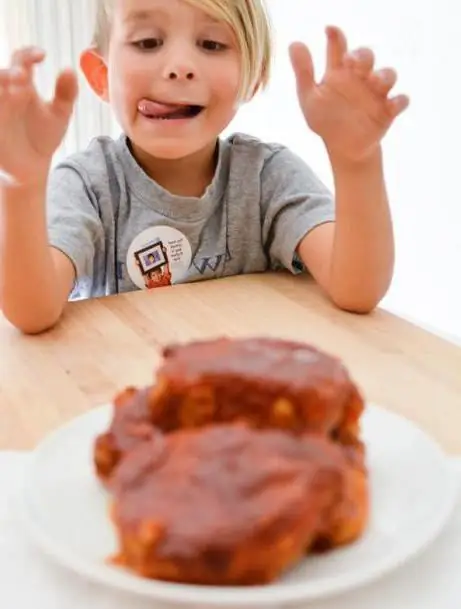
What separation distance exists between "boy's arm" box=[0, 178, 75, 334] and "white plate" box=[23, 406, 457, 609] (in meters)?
0.30

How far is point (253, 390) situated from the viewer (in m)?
0.46

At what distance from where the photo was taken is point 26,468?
0.53 m

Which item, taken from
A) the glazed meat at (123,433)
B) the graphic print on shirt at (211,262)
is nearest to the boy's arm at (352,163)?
the graphic print on shirt at (211,262)

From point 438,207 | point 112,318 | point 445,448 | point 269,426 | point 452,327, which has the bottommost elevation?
point 452,327

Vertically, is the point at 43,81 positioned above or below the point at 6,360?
below

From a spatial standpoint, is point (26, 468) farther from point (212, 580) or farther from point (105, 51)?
point (105, 51)

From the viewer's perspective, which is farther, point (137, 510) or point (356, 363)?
point (356, 363)

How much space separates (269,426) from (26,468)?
16 centimetres

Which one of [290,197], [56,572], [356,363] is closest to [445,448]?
[356,363]

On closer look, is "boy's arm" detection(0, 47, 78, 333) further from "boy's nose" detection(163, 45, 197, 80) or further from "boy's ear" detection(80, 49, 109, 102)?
"boy's ear" detection(80, 49, 109, 102)

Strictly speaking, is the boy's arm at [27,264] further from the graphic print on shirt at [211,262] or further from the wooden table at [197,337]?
the graphic print on shirt at [211,262]

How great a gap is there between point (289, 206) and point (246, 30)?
23cm

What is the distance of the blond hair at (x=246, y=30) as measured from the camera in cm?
106

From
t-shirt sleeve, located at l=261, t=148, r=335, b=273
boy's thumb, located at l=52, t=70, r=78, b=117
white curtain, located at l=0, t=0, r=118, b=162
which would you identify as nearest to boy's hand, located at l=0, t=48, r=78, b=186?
boy's thumb, located at l=52, t=70, r=78, b=117
